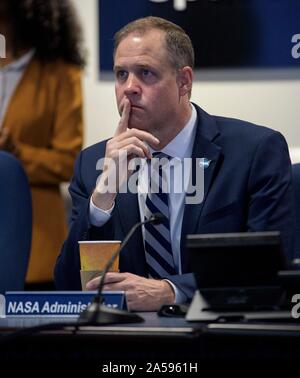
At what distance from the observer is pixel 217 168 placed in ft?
9.04

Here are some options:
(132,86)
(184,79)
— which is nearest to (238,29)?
(184,79)

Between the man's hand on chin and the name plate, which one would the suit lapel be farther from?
the name plate

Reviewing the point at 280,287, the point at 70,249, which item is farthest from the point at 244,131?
the point at 280,287

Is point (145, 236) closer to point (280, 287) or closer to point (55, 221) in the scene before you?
point (280, 287)

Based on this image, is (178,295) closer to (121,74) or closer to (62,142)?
(121,74)

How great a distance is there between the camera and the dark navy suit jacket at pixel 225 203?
104 inches

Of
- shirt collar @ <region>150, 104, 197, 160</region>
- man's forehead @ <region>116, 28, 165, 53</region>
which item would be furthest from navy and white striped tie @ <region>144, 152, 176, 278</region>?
man's forehead @ <region>116, 28, 165, 53</region>

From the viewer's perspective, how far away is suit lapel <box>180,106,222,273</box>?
8.87 ft

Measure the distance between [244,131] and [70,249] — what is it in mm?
618

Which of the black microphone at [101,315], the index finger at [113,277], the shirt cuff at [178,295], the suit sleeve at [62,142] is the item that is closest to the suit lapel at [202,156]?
the shirt cuff at [178,295]

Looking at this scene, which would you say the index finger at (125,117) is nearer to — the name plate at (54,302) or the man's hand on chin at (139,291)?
the man's hand on chin at (139,291)

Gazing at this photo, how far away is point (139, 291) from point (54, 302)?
0.95 feet

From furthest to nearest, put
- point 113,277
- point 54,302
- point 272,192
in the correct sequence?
1. point 272,192
2. point 113,277
3. point 54,302

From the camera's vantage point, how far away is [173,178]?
2.79 meters
